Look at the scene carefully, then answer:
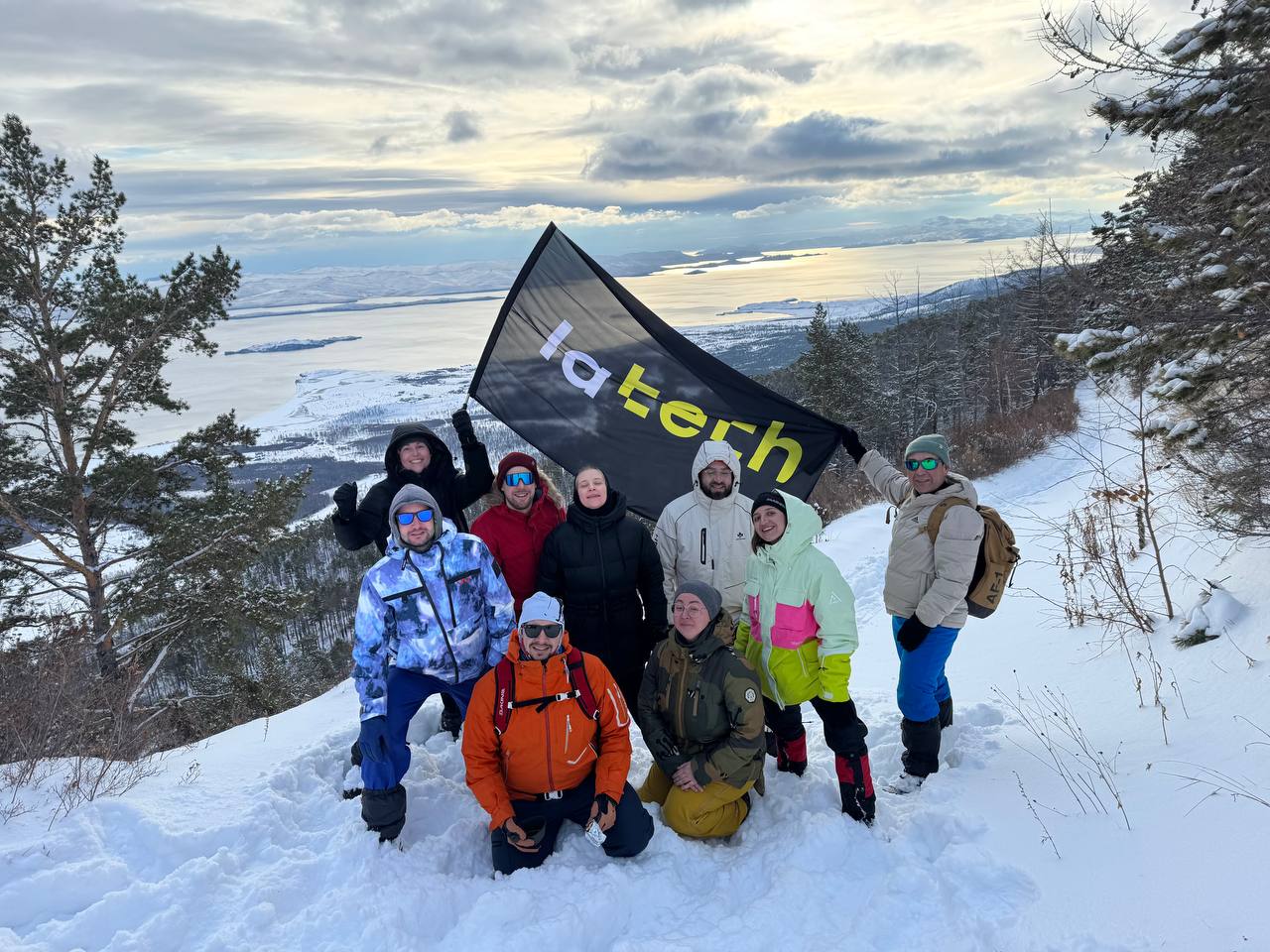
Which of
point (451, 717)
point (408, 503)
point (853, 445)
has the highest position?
point (853, 445)

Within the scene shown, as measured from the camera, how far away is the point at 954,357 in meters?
47.3

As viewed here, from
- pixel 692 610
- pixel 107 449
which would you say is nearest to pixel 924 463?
pixel 692 610

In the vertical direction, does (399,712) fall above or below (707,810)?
above

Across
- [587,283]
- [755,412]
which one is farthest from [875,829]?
[587,283]

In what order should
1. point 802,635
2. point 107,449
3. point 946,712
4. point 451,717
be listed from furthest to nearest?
1. point 107,449
2. point 451,717
3. point 946,712
4. point 802,635

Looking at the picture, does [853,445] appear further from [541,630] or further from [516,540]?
[541,630]

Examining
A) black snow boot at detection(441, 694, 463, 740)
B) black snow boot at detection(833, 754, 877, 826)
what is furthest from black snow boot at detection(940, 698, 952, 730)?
black snow boot at detection(441, 694, 463, 740)

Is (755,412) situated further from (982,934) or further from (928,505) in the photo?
(982,934)

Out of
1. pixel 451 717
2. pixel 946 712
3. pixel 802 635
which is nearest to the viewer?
pixel 802 635

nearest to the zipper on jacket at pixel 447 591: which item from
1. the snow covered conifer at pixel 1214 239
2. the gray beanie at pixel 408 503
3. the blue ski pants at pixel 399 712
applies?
the gray beanie at pixel 408 503

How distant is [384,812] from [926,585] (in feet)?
11.0

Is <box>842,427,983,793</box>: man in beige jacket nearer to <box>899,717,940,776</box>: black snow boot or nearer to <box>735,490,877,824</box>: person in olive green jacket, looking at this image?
<box>899,717,940,776</box>: black snow boot

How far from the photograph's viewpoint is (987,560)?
411cm

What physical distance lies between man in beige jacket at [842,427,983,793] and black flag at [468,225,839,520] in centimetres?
161
